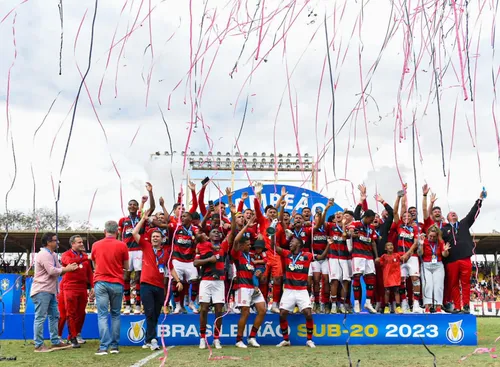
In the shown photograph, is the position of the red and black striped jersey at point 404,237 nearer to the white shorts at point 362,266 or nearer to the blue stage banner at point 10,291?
the white shorts at point 362,266

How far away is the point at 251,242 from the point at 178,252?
52.0 inches

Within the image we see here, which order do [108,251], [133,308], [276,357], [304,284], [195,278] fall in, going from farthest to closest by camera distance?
[133,308] → [195,278] → [304,284] → [108,251] → [276,357]

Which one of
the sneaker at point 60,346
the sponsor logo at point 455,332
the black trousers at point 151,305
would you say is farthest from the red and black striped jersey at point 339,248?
the sneaker at point 60,346

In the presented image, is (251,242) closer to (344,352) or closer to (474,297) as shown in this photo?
(344,352)

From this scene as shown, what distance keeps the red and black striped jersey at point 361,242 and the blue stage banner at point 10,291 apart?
9256 millimetres

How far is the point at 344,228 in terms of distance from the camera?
9.88 metres

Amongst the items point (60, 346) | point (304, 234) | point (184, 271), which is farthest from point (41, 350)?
point (304, 234)

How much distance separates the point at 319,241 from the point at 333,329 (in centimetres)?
167

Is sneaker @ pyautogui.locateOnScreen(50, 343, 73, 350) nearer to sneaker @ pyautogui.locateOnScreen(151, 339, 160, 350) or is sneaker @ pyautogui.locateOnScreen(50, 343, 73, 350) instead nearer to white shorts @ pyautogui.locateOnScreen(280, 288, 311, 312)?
sneaker @ pyautogui.locateOnScreen(151, 339, 160, 350)

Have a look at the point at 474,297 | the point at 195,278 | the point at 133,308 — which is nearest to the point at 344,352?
the point at 195,278

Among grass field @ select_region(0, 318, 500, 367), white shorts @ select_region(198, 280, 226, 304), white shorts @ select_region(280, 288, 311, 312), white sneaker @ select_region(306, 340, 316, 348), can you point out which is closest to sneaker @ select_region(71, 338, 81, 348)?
grass field @ select_region(0, 318, 500, 367)

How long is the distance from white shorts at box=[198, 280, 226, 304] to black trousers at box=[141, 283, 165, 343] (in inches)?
25.3

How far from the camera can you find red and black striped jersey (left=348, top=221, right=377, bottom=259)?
32.1ft

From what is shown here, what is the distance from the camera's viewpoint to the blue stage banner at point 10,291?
556 inches
